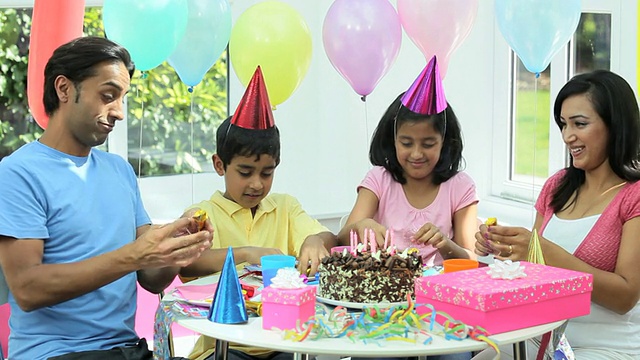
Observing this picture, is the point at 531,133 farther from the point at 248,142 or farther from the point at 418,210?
the point at 248,142

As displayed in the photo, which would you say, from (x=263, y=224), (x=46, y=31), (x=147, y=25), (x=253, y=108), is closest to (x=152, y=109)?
(x=46, y=31)

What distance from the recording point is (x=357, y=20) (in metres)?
2.70

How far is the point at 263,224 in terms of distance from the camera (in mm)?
2416

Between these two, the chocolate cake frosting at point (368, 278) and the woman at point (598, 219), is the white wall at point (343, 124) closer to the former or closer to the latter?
the woman at point (598, 219)

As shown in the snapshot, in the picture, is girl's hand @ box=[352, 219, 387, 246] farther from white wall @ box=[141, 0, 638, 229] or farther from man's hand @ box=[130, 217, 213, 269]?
white wall @ box=[141, 0, 638, 229]

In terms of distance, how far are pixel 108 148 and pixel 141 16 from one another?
1161 mm

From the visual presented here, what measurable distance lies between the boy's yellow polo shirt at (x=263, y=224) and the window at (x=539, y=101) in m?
0.94

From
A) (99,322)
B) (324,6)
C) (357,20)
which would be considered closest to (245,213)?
(99,322)

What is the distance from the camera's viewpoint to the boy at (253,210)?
2168 millimetres

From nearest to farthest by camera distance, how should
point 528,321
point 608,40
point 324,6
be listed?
1. point 528,321
2. point 608,40
3. point 324,6

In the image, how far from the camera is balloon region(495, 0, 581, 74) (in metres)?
2.45

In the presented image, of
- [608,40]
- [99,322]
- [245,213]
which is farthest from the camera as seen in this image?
[608,40]

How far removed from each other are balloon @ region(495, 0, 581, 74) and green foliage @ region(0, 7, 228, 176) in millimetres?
1361

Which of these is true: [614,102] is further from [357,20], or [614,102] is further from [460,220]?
[357,20]
